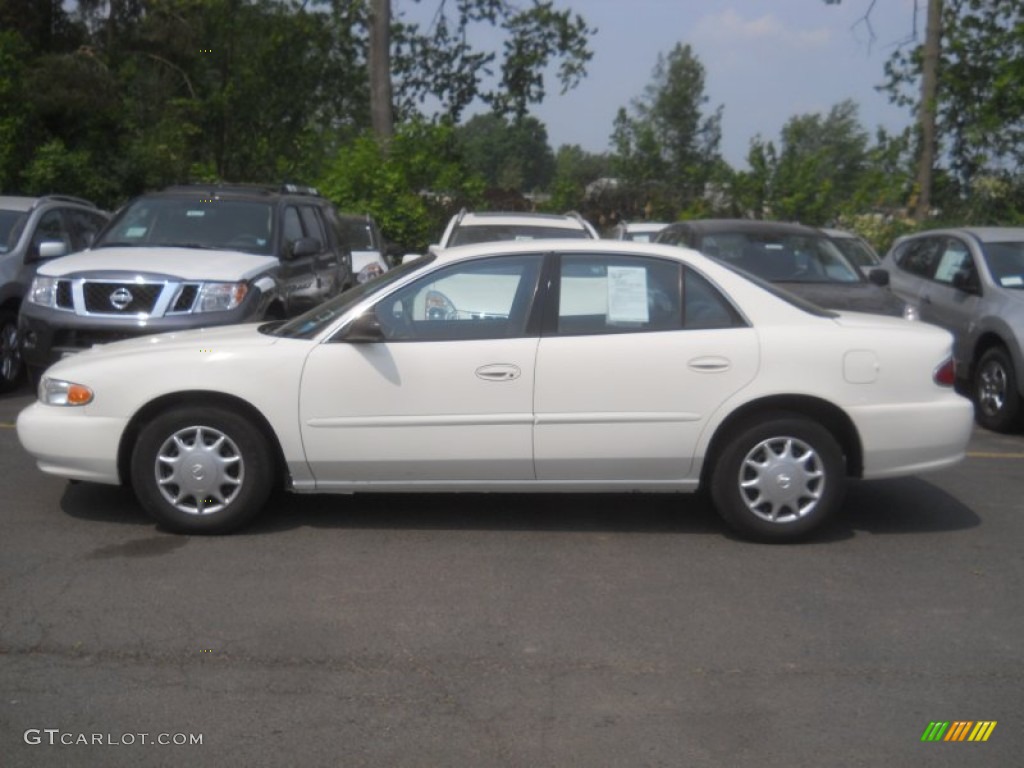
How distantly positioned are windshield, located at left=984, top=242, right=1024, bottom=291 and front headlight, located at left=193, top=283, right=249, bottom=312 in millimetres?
6342

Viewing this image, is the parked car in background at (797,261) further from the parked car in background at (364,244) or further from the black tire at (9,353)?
the black tire at (9,353)

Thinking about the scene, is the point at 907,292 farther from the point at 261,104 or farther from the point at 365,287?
the point at 261,104

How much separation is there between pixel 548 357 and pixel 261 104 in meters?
26.9

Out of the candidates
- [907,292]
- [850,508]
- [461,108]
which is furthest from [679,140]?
[850,508]

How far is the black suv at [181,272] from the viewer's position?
9.32m

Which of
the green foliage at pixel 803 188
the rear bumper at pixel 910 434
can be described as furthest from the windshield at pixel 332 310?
the green foliage at pixel 803 188

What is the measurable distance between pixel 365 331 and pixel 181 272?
335 cm

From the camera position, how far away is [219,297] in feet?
30.8

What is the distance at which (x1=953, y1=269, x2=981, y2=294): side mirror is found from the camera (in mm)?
11164

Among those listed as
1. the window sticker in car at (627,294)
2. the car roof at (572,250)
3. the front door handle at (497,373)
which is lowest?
the front door handle at (497,373)

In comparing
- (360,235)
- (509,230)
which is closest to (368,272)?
(360,235)

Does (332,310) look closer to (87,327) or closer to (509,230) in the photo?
(87,327)

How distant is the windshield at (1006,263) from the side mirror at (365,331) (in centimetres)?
658

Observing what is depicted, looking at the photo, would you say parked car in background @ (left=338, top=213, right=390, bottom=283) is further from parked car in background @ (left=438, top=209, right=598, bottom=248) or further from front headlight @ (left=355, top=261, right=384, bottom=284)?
parked car in background @ (left=438, top=209, right=598, bottom=248)
